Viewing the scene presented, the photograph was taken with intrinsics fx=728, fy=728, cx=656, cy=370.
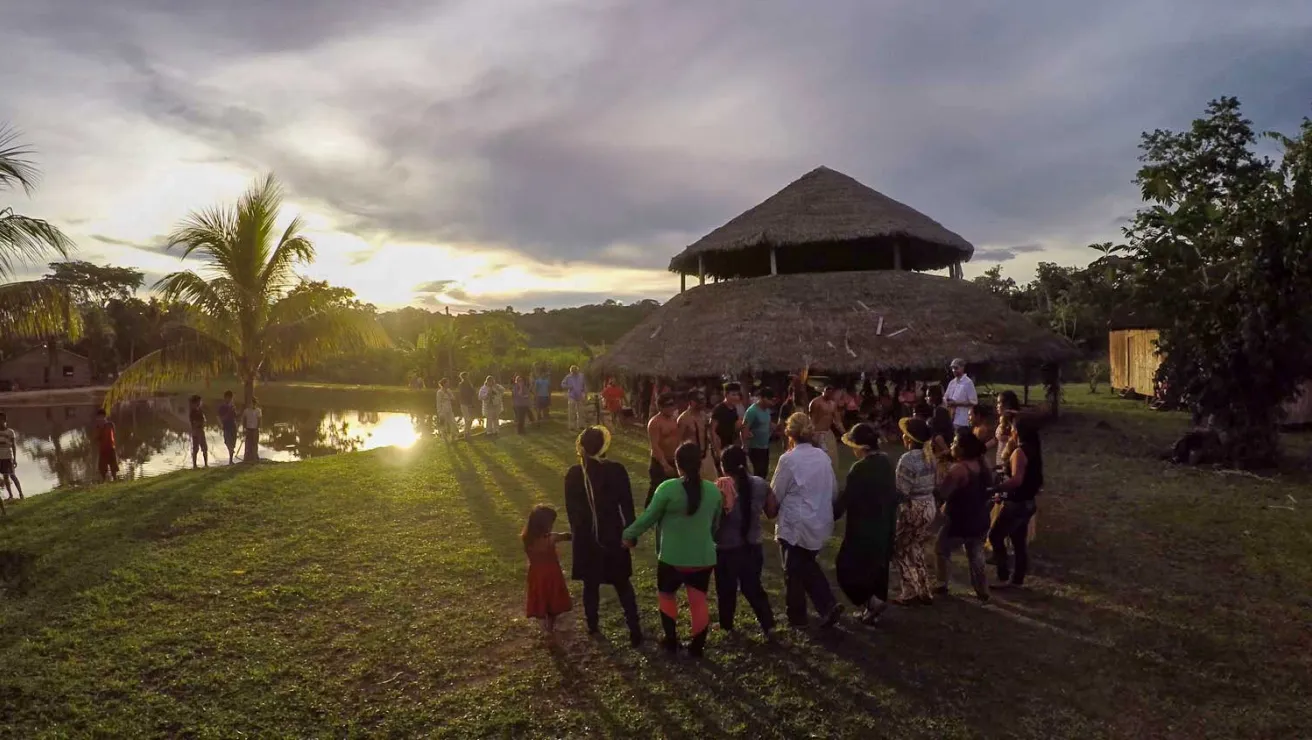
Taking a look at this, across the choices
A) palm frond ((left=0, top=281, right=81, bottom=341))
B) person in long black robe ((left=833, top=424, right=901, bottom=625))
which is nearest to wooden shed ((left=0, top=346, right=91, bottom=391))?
palm frond ((left=0, top=281, right=81, bottom=341))

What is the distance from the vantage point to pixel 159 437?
93.9 feet

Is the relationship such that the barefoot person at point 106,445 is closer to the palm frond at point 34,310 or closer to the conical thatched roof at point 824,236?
the palm frond at point 34,310

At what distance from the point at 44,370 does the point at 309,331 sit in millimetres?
50371

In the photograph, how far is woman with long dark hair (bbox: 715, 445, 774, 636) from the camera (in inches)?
213

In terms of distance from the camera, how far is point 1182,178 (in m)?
24.0

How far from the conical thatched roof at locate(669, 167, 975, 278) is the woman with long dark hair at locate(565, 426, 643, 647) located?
586 inches

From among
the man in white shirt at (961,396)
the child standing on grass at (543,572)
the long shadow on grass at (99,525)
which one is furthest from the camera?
the man in white shirt at (961,396)

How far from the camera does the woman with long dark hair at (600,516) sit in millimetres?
5379

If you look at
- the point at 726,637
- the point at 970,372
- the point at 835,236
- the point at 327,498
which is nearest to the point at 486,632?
the point at 726,637

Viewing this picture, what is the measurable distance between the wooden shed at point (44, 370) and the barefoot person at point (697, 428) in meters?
59.8

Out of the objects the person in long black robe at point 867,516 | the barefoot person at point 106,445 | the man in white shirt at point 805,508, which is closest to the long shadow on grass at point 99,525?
the barefoot person at point 106,445

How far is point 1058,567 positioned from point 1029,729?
3.48 metres

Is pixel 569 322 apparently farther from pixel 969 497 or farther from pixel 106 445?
pixel 969 497

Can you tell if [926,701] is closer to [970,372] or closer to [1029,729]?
[1029,729]
